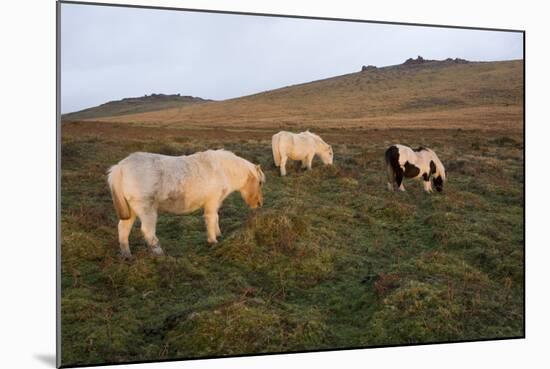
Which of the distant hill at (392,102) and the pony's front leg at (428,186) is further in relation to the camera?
the pony's front leg at (428,186)

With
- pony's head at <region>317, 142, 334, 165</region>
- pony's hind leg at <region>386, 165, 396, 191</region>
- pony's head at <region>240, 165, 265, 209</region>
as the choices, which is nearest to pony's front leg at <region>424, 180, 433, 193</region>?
pony's hind leg at <region>386, 165, 396, 191</region>

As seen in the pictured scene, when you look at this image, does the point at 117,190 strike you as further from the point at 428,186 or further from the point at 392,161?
the point at 428,186

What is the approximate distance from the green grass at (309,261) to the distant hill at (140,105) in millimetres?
286

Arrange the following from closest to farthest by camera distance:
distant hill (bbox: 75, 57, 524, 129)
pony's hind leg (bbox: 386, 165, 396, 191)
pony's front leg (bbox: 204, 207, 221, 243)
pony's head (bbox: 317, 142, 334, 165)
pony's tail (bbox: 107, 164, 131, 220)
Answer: pony's tail (bbox: 107, 164, 131, 220), pony's front leg (bbox: 204, 207, 221, 243), distant hill (bbox: 75, 57, 524, 129), pony's head (bbox: 317, 142, 334, 165), pony's hind leg (bbox: 386, 165, 396, 191)

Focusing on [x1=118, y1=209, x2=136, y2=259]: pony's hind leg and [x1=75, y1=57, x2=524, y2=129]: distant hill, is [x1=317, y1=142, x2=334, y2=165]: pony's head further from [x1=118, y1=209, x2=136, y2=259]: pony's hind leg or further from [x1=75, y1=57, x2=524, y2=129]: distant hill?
[x1=118, y1=209, x2=136, y2=259]: pony's hind leg

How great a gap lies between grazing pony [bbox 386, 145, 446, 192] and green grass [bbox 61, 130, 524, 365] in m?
0.10

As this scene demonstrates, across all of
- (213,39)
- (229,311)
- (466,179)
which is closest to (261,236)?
(229,311)

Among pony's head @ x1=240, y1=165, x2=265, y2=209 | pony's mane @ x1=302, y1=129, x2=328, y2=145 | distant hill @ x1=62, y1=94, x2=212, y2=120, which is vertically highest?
distant hill @ x1=62, y1=94, x2=212, y2=120

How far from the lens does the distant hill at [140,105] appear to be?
642 cm

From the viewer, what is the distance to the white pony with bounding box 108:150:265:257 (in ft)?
20.6

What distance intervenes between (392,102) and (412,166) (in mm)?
788

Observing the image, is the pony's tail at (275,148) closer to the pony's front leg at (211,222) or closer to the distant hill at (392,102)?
the distant hill at (392,102)

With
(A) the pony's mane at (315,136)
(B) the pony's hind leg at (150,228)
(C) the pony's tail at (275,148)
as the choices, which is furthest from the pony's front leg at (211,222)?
(A) the pony's mane at (315,136)

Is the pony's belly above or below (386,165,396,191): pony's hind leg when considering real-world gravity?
below
